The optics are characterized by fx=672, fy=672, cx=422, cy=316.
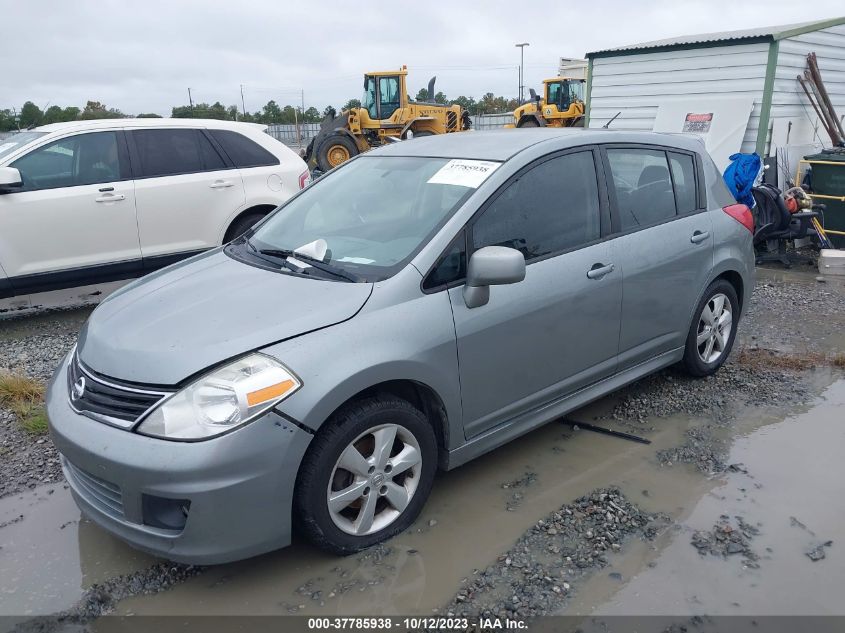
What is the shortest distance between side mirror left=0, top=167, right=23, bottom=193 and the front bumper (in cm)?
399

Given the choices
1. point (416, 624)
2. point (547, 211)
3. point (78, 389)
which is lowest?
point (416, 624)

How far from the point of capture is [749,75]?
392 inches

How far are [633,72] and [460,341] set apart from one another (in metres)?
9.99

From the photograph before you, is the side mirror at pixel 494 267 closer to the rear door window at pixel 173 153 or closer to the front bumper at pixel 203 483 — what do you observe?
the front bumper at pixel 203 483

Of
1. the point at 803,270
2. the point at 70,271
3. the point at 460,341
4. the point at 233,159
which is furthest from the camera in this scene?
the point at 803,270

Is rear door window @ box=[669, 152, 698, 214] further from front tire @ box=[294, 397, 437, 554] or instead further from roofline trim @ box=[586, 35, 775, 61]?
roofline trim @ box=[586, 35, 775, 61]

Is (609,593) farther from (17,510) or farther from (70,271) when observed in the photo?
(70,271)

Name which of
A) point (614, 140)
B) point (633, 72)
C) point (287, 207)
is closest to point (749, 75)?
point (633, 72)

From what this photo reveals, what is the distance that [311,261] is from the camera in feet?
10.5

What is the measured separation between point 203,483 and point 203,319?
706 millimetres

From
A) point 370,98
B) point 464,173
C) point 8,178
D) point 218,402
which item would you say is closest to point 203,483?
point 218,402

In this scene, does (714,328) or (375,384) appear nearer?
(375,384)

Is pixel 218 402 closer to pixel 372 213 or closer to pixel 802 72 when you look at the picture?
pixel 372 213

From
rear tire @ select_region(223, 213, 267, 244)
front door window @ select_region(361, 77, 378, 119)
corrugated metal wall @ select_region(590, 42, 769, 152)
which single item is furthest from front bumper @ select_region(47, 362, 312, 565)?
front door window @ select_region(361, 77, 378, 119)
